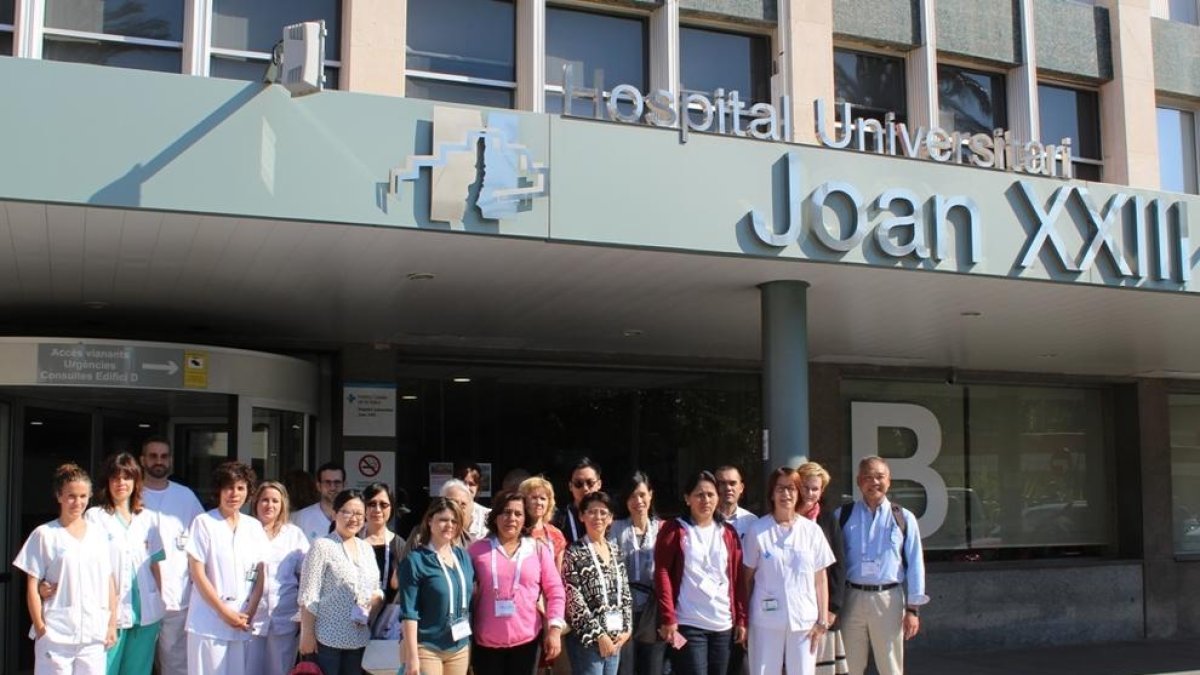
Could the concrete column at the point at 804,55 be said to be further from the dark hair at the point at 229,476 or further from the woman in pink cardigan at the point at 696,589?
the dark hair at the point at 229,476

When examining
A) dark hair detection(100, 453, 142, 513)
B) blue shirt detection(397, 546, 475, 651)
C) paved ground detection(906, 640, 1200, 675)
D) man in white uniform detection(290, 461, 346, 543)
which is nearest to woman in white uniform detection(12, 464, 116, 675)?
dark hair detection(100, 453, 142, 513)

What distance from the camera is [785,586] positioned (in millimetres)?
7531

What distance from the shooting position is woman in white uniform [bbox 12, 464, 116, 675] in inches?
266

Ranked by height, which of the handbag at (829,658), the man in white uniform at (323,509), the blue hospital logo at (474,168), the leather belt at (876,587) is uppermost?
the blue hospital logo at (474,168)

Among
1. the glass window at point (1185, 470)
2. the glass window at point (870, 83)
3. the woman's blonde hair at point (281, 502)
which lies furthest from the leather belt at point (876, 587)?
the glass window at point (1185, 470)

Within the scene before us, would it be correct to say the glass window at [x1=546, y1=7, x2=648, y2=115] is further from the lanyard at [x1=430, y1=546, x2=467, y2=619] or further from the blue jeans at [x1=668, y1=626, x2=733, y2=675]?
the lanyard at [x1=430, y1=546, x2=467, y2=619]

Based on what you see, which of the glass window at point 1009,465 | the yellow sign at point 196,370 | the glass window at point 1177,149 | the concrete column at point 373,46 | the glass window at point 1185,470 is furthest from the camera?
the glass window at point 1185,470

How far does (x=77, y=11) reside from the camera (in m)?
9.98

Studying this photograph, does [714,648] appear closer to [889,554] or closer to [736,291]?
[889,554]

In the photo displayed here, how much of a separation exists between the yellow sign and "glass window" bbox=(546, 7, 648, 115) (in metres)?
3.73

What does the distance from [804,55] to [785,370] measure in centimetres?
405

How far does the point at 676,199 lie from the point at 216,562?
11.5 feet

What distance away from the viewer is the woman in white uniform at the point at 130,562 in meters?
7.15

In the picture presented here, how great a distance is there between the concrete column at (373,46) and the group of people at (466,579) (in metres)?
3.79
